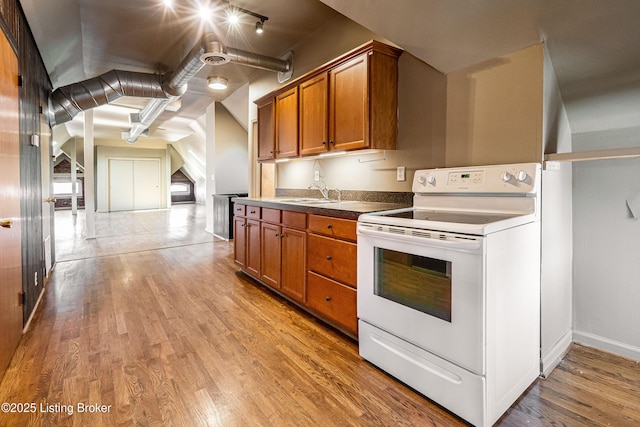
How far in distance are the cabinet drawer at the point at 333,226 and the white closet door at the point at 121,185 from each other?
11.9m

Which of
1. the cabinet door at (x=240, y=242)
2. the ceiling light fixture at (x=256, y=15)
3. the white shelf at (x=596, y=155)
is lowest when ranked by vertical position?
the cabinet door at (x=240, y=242)

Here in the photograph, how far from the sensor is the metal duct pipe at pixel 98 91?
165 inches

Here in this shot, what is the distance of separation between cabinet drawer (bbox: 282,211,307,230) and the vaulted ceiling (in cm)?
139

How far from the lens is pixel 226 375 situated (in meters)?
1.86

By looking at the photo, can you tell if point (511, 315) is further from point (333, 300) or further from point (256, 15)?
point (256, 15)

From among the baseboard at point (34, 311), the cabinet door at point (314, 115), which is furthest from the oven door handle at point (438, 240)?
the baseboard at point (34, 311)

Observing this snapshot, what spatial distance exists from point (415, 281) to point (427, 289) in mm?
73

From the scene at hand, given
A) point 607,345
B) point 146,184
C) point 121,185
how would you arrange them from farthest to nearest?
1. point 146,184
2. point 121,185
3. point 607,345

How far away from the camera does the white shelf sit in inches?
64.2

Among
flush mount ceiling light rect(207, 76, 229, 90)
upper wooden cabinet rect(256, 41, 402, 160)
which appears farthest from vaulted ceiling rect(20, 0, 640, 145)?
flush mount ceiling light rect(207, 76, 229, 90)

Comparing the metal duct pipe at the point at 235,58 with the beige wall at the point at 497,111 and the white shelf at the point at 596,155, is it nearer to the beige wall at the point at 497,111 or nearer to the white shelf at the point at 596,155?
the beige wall at the point at 497,111

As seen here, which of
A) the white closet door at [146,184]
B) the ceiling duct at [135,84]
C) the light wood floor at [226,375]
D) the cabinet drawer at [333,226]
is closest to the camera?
the light wood floor at [226,375]

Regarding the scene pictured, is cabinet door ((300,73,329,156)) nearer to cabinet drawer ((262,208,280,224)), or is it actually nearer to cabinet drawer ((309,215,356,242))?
cabinet drawer ((262,208,280,224))

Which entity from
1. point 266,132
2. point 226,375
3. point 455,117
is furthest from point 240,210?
A: point 455,117
